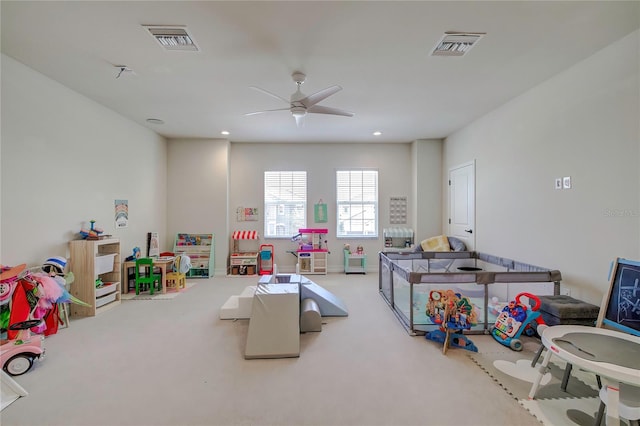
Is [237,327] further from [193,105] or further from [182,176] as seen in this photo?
[182,176]

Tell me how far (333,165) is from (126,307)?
4742 millimetres

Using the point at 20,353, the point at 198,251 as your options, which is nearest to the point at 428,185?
the point at 198,251

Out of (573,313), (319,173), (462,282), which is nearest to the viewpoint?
(573,313)

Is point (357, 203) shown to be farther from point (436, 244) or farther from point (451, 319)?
point (451, 319)

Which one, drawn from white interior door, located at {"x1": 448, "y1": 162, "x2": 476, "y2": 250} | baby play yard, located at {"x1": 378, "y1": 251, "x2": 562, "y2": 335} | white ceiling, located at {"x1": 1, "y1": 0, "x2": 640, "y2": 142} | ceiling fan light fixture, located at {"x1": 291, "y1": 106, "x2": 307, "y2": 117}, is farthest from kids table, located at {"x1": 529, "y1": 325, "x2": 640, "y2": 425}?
white interior door, located at {"x1": 448, "y1": 162, "x2": 476, "y2": 250}

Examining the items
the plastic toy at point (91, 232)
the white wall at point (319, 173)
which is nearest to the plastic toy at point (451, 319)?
the white wall at point (319, 173)

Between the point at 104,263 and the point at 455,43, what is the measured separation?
5.17 metres

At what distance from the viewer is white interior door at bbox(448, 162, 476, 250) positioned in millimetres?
5184

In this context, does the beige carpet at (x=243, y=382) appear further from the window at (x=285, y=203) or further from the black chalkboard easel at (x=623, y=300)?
the window at (x=285, y=203)

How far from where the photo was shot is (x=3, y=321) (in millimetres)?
2793

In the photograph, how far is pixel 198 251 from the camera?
244 inches

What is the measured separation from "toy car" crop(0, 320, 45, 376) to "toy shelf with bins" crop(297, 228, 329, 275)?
4293 millimetres

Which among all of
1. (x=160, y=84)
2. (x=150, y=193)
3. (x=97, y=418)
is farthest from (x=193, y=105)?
(x=97, y=418)

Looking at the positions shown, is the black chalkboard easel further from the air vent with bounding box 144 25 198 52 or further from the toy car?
the toy car
